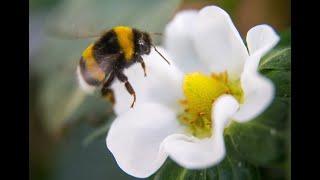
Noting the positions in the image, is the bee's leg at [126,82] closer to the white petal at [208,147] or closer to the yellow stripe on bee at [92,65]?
the yellow stripe on bee at [92,65]

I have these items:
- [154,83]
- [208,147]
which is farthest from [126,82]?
[208,147]

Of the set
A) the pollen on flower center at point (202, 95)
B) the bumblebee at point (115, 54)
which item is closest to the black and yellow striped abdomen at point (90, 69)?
the bumblebee at point (115, 54)

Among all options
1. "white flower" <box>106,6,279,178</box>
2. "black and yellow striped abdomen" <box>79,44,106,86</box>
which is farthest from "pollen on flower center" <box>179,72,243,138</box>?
"black and yellow striped abdomen" <box>79,44,106,86</box>

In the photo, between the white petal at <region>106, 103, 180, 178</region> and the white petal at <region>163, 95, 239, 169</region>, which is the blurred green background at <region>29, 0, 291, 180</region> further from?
the white petal at <region>163, 95, 239, 169</region>

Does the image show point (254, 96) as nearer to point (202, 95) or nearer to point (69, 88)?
point (202, 95)
